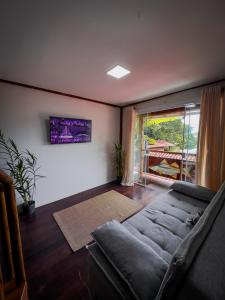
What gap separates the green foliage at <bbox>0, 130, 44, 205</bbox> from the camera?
7.33 ft

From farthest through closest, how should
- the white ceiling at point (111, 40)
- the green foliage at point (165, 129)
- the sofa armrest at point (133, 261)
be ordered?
the green foliage at point (165, 129) → the white ceiling at point (111, 40) → the sofa armrest at point (133, 261)

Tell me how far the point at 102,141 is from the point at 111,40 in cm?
253

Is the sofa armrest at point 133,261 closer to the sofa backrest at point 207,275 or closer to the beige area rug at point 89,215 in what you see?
the sofa backrest at point 207,275

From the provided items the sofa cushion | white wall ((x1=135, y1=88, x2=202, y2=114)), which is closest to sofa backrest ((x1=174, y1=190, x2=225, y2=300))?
the sofa cushion

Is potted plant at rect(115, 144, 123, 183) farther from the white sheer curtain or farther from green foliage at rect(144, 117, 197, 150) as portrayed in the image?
green foliage at rect(144, 117, 197, 150)

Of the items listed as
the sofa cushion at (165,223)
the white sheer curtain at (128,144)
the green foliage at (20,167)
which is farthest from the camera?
the white sheer curtain at (128,144)

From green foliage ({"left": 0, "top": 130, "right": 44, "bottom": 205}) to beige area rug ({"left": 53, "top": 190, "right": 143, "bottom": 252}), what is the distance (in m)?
0.70

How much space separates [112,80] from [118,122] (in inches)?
74.7

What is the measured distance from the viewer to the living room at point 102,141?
89 centimetres

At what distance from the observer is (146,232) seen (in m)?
1.39

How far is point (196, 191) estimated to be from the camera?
2.01 m

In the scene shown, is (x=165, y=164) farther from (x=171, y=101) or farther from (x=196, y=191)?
(x=196, y=191)

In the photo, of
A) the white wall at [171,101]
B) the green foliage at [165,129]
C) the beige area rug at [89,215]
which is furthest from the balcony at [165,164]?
the beige area rug at [89,215]

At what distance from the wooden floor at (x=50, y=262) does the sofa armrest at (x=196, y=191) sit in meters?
1.66
